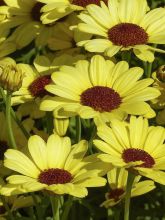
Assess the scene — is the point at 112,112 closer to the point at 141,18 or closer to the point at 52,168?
the point at 52,168

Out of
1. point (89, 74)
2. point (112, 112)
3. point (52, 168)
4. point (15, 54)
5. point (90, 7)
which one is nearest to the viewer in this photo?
point (52, 168)

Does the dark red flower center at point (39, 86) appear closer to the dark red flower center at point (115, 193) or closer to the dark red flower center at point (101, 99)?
the dark red flower center at point (101, 99)

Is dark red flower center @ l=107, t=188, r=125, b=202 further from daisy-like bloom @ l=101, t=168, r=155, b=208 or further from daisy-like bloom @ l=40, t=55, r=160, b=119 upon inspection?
daisy-like bloom @ l=40, t=55, r=160, b=119

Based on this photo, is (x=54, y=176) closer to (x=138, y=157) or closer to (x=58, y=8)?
(x=138, y=157)

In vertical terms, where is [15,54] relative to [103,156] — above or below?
below

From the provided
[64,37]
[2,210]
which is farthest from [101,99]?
[64,37]

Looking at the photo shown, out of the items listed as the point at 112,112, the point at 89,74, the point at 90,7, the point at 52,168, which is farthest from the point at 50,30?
the point at 52,168

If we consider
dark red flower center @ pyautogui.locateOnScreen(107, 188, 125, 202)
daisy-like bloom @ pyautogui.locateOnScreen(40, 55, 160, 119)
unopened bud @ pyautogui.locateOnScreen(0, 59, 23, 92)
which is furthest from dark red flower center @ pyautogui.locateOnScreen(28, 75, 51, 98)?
dark red flower center @ pyautogui.locateOnScreen(107, 188, 125, 202)
